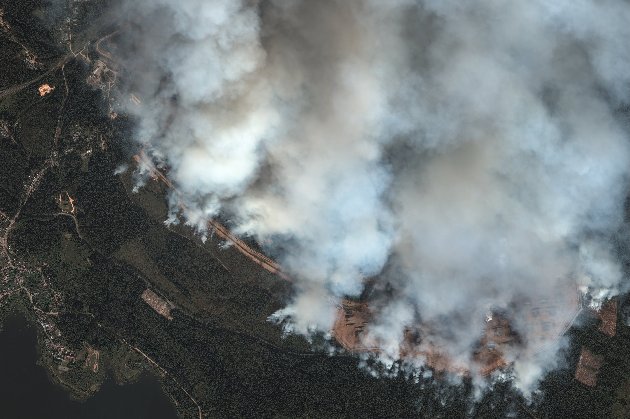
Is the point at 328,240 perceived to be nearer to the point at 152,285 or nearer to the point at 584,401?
the point at 152,285

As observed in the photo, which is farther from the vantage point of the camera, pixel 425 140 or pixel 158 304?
pixel 158 304

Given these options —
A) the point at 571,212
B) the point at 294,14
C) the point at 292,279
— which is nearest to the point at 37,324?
the point at 292,279

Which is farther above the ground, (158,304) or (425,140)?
(425,140)

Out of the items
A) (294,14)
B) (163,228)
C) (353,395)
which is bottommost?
A: (353,395)

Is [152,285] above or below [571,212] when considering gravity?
below

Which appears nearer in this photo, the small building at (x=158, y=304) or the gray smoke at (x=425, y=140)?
the gray smoke at (x=425, y=140)

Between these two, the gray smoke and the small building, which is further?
the small building

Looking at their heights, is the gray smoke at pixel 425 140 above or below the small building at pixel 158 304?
above

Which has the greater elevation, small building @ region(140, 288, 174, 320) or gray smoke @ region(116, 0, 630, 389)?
gray smoke @ region(116, 0, 630, 389)
